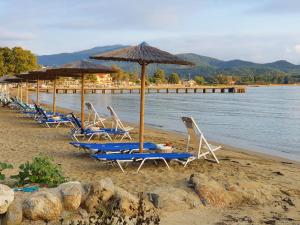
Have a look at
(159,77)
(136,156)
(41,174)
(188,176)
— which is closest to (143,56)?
(136,156)

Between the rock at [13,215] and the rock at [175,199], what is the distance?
170 cm

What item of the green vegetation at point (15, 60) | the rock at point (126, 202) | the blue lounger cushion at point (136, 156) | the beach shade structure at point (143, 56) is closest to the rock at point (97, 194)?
the rock at point (126, 202)

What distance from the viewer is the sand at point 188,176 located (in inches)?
222

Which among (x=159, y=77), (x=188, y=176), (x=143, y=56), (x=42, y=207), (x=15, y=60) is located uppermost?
(x=15, y=60)

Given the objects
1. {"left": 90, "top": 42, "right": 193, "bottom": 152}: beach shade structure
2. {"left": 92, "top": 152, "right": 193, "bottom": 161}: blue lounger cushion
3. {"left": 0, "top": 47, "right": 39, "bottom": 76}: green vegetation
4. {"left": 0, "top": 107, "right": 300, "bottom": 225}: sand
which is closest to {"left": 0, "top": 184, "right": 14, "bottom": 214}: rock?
{"left": 0, "top": 107, "right": 300, "bottom": 225}: sand

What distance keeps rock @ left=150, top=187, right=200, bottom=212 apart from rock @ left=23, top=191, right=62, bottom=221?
1299 millimetres

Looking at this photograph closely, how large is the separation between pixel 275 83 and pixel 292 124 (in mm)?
175461

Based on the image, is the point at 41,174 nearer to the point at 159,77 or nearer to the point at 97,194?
the point at 97,194

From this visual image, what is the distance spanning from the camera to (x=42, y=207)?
16.2ft

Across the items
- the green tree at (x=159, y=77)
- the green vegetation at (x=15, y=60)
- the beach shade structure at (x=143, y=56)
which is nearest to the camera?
the beach shade structure at (x=143, y=56)

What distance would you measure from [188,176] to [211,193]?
202 cm

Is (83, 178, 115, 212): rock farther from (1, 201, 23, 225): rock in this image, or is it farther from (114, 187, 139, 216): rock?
(1, 201, 23, 225): rock

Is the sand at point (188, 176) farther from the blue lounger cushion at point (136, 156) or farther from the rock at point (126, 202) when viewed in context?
the rock at point (126, 202)

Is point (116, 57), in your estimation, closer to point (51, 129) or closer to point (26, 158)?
point (26, 158)
